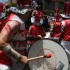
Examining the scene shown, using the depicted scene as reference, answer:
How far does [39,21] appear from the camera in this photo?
10641 millimetres

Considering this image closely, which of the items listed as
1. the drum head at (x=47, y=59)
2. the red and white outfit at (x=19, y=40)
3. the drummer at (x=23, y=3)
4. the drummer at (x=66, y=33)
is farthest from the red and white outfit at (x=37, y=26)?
the drummer at (x=23, y=3)

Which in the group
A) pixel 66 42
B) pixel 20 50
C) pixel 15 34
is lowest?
pixel 66 42

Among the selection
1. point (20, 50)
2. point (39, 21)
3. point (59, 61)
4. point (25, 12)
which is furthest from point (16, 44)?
point (39, 21)

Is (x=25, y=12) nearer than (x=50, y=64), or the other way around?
(x=25, y=12)

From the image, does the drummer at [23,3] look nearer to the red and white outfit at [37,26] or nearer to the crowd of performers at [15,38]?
the crowd of performers at [15,38]

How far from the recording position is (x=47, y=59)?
4.50 meters

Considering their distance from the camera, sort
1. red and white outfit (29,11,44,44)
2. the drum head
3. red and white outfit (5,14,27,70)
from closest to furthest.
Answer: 1. red and white outfit (5,14,27,70)
2. the drum head
3. red and white outfit (29,11,44,44)

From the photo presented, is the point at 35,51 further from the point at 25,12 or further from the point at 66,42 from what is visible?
the point at 66,42

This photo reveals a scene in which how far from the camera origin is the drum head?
4.44 m

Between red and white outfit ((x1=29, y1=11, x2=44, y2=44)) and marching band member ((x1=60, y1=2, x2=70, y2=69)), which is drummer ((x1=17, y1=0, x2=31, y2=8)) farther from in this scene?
red and white outfit ((x1=29, y1=11, x2=44, y2=44))

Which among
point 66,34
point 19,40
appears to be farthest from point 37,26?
point 19,40

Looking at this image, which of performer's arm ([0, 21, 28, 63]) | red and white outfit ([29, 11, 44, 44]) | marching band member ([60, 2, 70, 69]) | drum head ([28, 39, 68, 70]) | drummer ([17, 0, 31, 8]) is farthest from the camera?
red and white outfit ([29, 11, 44, 44])

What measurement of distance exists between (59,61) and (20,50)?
2.03 feet

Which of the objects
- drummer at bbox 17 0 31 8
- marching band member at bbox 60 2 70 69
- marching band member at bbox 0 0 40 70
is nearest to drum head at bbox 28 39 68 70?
marching band member at bbox 0 0 40 70
